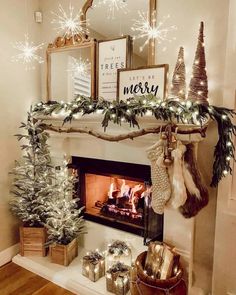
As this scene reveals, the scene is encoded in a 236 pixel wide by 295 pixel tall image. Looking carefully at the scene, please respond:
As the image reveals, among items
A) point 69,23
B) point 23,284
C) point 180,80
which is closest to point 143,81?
point 180,80

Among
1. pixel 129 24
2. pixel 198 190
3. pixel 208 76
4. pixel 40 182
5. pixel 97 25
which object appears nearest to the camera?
pixel 198 190

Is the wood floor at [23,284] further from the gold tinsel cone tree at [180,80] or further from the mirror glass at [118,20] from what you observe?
the mirror glass at [118,20]

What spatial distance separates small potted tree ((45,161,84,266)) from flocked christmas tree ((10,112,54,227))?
0.11 meters

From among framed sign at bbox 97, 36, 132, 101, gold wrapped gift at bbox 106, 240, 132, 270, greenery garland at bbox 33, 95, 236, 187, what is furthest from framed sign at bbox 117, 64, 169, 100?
gold wrapped gift at bbox 106, 240, 132, 270

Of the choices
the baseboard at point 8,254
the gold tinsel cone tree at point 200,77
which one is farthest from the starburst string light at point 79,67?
the baseboard at point 8,254

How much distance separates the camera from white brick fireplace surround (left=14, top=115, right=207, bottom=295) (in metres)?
2.02

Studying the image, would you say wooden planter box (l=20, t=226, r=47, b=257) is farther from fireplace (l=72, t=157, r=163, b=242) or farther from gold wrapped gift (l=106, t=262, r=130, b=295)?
gold wrapped gift (l=106, t=262, r=130, b=295)

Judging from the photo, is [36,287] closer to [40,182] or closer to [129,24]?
[40,182]

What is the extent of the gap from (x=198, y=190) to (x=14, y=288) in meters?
1.77

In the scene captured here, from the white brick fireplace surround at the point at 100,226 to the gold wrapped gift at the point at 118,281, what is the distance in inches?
3.7

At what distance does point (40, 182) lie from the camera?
2.60 meters

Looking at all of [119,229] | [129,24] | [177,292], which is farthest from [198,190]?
[129,24]

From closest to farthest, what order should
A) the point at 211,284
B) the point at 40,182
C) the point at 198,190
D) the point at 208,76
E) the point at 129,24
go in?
the point at 198,190
the point at 208,76
the point at 211,284
the point at 129,24
the point at 40,182

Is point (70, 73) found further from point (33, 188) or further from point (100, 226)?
point (100, 226)
